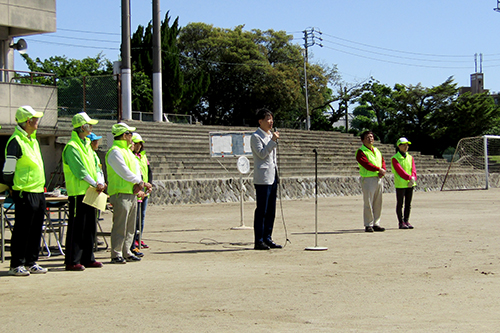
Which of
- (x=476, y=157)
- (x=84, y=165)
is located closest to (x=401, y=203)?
(x=84, y=165)

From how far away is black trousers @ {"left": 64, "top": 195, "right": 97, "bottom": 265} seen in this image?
7344 millimetres

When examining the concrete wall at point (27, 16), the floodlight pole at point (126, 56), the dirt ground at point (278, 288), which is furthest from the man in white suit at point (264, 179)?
the floodlight pole at point (126, 56)

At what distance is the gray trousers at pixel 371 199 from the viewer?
11531 mm

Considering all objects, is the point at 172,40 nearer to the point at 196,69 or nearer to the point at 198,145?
the point at 196,69

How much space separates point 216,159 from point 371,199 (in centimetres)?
1415

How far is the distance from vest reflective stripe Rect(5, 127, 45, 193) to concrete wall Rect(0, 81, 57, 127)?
46.6 feet

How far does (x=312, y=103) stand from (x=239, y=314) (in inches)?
2191

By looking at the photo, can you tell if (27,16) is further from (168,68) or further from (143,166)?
(168,68)

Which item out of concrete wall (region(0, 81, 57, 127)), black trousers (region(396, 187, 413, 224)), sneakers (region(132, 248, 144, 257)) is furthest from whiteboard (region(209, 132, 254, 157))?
concrete wall (region(0, 81, 57, 127))

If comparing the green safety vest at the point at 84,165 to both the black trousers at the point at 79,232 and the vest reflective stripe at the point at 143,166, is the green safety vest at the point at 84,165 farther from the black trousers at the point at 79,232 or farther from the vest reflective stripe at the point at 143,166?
the vest reflective stripe at the point at 143,166

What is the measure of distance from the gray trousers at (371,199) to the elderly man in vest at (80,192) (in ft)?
18.5

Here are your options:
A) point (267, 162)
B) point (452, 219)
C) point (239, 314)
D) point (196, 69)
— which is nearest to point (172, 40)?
point (196, 69)

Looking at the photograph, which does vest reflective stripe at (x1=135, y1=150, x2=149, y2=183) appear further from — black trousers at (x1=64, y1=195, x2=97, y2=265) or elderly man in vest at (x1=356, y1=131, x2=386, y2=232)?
elderly man in vest at (x1=356, y1=131, x2=386, y2=232)

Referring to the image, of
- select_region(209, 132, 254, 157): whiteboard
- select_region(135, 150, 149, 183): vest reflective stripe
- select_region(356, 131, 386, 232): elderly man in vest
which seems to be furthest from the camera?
select_region(209, 132, 254, 157): whiteboard
